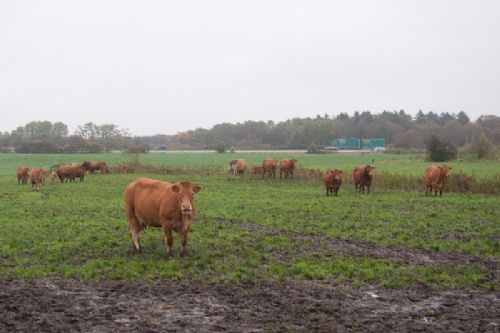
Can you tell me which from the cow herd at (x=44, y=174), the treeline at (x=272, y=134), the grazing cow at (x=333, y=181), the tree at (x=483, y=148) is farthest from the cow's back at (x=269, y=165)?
the treeline at (x=272, y=134)

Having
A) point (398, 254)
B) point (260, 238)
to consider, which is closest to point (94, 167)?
point (260, 238)

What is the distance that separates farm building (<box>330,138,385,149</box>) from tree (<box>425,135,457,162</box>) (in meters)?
72.4

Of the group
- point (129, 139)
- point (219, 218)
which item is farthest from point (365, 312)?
point (129, 139)

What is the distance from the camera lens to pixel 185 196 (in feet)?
34.5

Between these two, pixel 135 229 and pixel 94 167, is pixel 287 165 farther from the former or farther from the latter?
pixel 135 229

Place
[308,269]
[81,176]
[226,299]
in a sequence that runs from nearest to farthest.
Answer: [226,299], [308,269], [81,176]

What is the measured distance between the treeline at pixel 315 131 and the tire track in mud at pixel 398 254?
109 metres

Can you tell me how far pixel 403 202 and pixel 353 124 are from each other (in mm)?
129280

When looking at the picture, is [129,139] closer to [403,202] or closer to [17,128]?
[17,128]

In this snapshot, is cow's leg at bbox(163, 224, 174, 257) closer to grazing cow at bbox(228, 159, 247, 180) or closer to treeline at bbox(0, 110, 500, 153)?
grazing cow at bbox(228, 159, 247, 180)

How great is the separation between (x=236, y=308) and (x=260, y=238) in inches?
217

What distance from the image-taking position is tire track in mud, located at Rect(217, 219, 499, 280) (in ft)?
34.7

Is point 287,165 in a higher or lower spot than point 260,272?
higher

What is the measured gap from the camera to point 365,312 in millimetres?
7426
